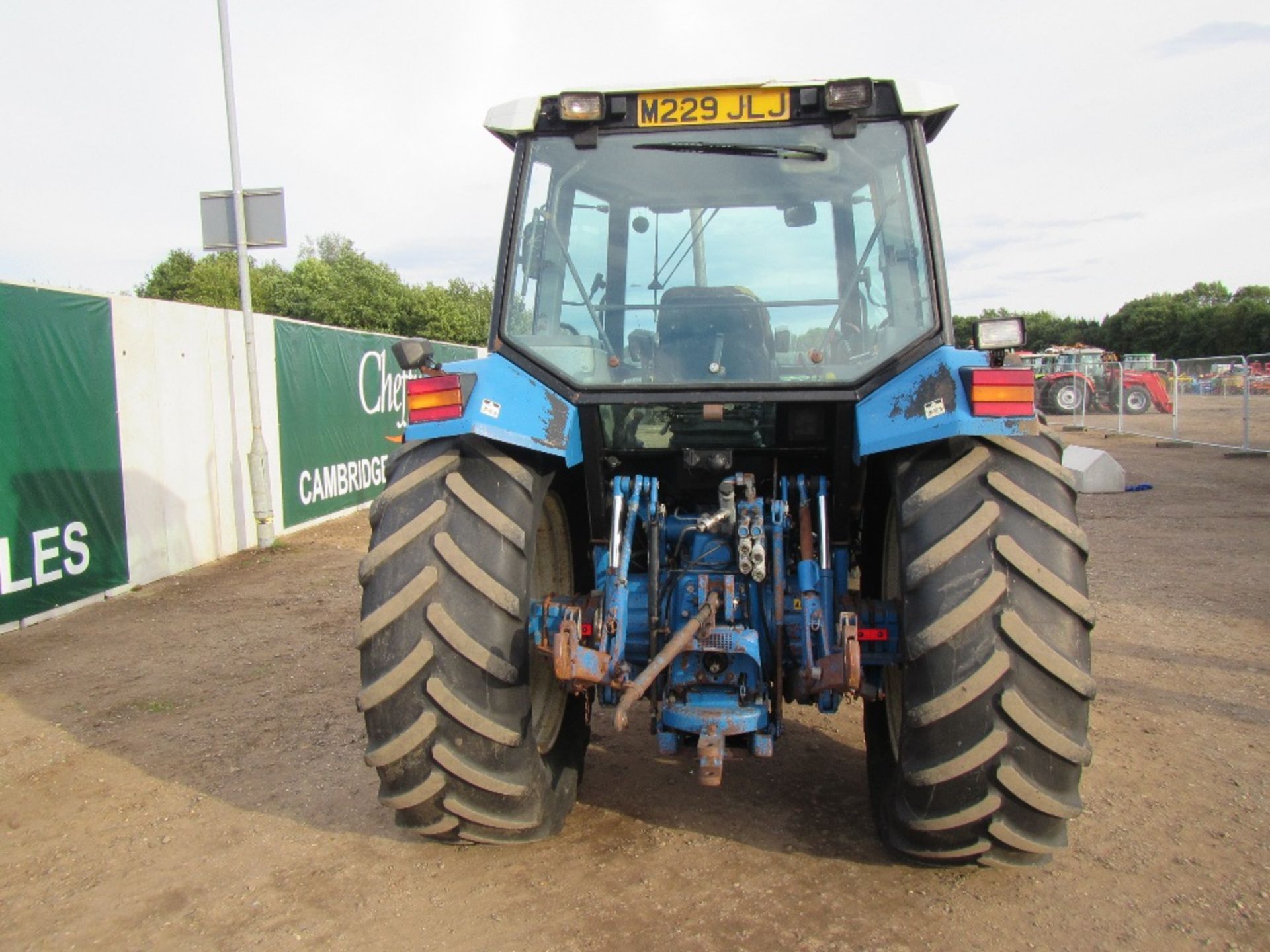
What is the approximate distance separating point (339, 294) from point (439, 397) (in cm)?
4410

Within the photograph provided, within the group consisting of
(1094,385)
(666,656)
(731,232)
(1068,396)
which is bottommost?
(666,656)

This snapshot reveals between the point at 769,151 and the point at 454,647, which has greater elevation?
the point at 769,151

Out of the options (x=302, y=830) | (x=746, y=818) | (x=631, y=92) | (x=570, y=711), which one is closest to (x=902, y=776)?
(x=746, y=818)

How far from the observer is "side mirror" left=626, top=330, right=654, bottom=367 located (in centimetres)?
371

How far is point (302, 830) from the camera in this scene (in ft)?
12.7

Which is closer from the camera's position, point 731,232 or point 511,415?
point 511,415

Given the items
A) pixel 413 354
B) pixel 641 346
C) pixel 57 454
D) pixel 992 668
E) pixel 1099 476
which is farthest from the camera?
pixel 1099 476

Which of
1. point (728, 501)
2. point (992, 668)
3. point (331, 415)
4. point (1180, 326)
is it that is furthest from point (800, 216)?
point (1180, 326)

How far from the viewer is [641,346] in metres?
3.78

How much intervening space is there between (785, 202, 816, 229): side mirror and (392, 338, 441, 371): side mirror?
1.44m

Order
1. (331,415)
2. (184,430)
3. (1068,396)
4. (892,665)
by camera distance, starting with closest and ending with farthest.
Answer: (892,665) < (184,430) < (331,415) < (1068,396)

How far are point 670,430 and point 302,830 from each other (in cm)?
210

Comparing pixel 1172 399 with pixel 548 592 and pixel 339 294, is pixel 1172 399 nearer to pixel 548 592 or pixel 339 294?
pixel 548 592

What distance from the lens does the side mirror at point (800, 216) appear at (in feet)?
12.4
